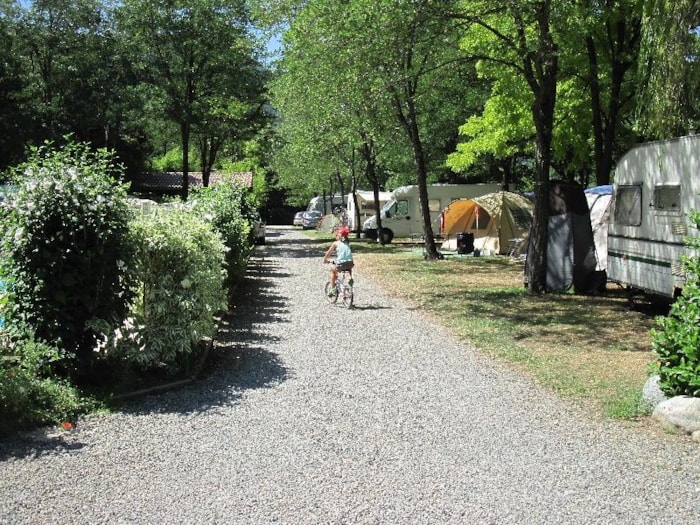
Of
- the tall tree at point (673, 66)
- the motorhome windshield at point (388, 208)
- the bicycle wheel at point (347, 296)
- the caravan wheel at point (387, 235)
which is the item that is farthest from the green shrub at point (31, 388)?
the motorhome windshield at point (388, 208)

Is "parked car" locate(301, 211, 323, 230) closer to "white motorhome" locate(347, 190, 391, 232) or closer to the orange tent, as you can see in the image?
"white motorhome" locate(347, 190, 391, 232)

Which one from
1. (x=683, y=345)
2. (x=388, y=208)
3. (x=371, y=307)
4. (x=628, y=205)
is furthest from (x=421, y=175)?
(x=683, y=345)

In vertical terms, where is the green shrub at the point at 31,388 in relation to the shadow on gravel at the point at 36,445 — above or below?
above

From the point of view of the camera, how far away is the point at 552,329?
32.2 ft

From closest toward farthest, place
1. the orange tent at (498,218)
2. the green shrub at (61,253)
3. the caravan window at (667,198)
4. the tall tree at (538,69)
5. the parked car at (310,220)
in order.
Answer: the green shrub at (61,253)
the caravan window at (667,198)
the tall tree at (538,69)
the orange tent at (498,218)
the parked car at (310,220)

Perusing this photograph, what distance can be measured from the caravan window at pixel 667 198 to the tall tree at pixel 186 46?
19.1 metres

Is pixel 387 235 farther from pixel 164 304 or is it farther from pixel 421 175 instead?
pixel 164 304

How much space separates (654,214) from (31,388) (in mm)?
8553

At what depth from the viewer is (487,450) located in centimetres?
488

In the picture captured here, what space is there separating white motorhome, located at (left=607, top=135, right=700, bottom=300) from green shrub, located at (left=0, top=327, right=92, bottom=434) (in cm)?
725

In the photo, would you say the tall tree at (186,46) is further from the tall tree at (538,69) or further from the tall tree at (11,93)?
the tall tree at (538,69)

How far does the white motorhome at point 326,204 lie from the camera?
52625mm

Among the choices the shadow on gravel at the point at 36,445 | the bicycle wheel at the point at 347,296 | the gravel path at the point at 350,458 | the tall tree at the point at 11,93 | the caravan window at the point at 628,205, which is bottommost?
the gravel path at the point at 350,458

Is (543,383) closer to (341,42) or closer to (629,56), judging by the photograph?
(341,42)
